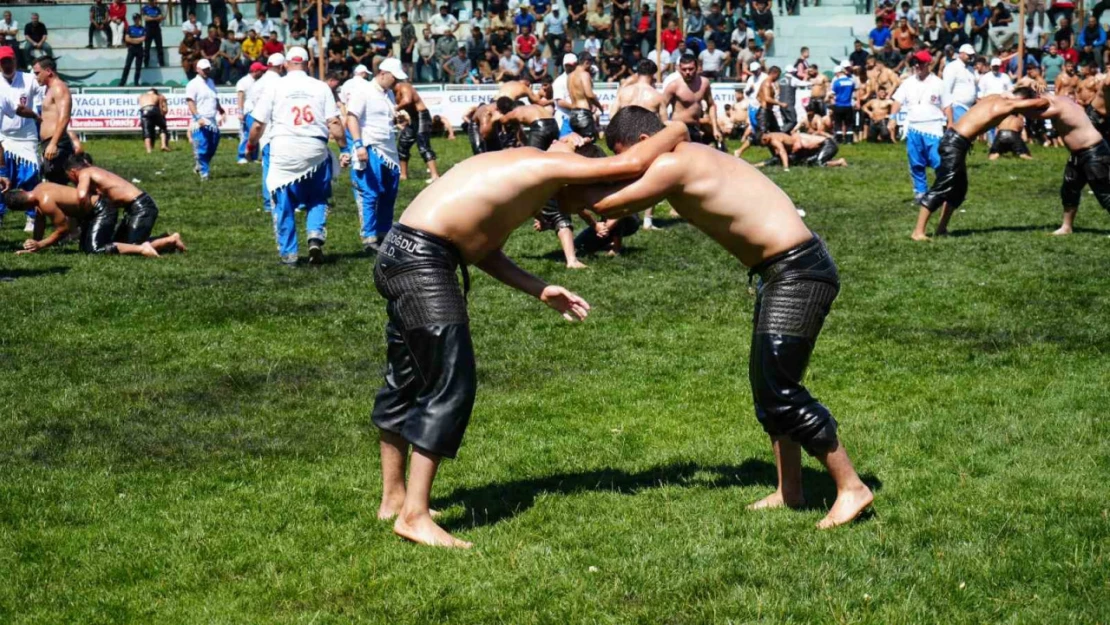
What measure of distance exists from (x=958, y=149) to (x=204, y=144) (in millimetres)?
12042

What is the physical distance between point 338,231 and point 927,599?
11.3 metres

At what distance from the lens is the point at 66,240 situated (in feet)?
47.5

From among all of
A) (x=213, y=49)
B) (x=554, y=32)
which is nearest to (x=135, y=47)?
(x=213, y=49)

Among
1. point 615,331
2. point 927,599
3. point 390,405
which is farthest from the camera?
point 615,331

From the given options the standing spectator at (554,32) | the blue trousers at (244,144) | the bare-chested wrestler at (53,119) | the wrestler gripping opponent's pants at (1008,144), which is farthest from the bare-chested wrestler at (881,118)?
the bare-chested wrestler at (53,119)

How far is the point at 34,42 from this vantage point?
32125 mm

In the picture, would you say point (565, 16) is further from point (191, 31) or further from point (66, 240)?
point (66, 240)

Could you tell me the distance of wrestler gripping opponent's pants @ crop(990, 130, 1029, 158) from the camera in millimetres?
23094

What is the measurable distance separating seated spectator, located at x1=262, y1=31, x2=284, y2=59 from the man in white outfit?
18.6m

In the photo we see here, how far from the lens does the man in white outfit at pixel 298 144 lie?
1241 cm

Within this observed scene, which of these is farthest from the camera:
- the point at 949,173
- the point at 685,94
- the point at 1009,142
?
Result: the point at 1009,142

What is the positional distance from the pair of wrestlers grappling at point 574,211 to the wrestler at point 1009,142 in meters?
18.5

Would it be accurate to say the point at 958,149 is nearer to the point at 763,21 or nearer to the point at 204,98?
the point at 204,98

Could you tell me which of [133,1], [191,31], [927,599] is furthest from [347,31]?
[927,599]
